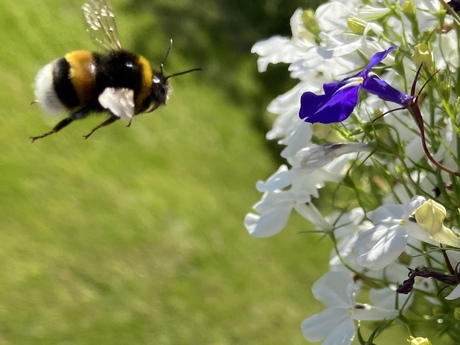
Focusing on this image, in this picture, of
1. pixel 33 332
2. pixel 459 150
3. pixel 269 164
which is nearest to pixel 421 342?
pixel 459 150

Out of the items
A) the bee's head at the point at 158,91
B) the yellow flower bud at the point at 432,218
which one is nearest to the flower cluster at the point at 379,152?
the yellow flower bud at the point at 432,218

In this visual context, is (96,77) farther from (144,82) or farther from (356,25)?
(356,25)

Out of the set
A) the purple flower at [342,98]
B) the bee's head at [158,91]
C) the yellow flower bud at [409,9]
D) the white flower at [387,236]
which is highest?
the purple flower at [342,98]

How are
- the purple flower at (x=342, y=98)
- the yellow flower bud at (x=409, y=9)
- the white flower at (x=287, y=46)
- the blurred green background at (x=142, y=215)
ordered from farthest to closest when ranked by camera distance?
the blurred green background at (x=142, y=215), the white flower at (x=287, y=46), the yellow flower bud at (x=409, y=9), the purple flower at (x=342, y=98)

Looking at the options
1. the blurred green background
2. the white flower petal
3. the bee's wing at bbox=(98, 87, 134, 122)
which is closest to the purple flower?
the white flower petal

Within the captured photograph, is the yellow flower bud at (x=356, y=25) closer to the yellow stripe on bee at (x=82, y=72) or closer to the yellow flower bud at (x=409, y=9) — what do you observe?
the yellow flower bud at (x=409, y=9)

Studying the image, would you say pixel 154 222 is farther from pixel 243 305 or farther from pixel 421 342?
pixel 421 342
